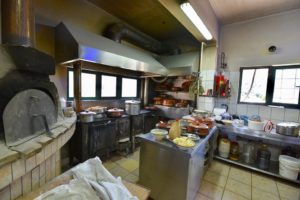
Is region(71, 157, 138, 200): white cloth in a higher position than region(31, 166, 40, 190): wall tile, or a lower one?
higher

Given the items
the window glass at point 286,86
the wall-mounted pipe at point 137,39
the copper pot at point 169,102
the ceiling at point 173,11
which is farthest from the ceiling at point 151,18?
the window glass at point 286,86

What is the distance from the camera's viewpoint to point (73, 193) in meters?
0.83

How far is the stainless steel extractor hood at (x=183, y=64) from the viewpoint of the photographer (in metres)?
3.09

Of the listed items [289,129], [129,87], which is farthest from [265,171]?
[129,87]

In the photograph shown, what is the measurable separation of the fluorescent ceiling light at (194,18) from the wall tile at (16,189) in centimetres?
220

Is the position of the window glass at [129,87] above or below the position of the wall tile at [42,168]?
above

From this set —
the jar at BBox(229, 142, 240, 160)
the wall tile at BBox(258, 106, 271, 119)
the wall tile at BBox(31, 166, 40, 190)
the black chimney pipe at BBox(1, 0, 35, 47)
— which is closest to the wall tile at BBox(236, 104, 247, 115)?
the wall tile at BBox(258, 106, 271, 119)

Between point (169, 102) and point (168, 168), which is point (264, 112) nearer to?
point (169, 102)

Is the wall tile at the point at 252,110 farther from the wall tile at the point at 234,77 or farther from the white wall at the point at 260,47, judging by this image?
the wall tile at the point at 234,77

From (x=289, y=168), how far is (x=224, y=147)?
88 centimetres

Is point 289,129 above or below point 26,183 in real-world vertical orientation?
above

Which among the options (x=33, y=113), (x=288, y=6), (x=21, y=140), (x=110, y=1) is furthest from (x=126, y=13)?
(x=288, y=6)

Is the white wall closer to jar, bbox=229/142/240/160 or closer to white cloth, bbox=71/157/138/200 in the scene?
jar, bbox=229/142/240/160

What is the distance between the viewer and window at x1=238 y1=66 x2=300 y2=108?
2.52 m
